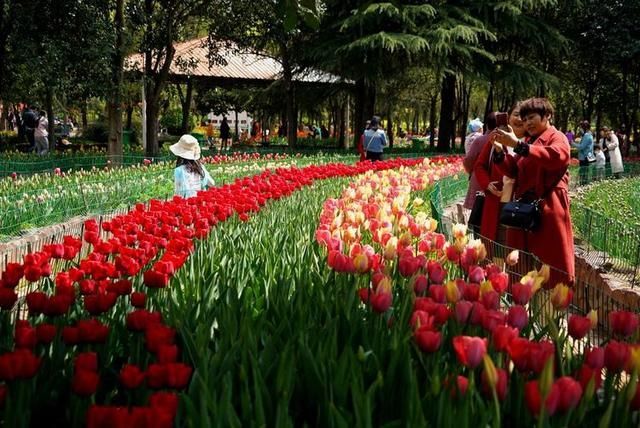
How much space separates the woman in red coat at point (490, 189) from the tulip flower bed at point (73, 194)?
483cm

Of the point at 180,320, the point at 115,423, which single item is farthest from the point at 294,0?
the point at 115,423

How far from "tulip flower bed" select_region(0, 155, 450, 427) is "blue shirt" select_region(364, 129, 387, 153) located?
520 inches

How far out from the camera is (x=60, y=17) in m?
17.5

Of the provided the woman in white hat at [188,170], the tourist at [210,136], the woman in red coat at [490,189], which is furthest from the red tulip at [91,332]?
the tourist at [210,136]

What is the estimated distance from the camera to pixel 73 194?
10.2 metres

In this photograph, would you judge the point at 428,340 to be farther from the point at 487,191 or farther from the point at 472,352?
the point at 487,191

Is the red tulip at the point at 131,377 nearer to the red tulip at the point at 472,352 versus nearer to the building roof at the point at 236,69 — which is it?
the red tulip at the point at 472,352

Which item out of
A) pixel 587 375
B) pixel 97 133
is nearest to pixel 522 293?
pixel 587 375

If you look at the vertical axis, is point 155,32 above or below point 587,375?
above

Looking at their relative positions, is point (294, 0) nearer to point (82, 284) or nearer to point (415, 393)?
point (82, 284)

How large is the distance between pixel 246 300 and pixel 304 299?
226mm

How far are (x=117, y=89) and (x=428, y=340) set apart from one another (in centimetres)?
1725

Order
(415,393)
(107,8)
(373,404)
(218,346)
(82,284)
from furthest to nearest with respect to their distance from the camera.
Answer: (107,8)
(82,284)
(218,346)
(373,404)
(415,393)

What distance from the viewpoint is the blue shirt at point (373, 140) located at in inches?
679
